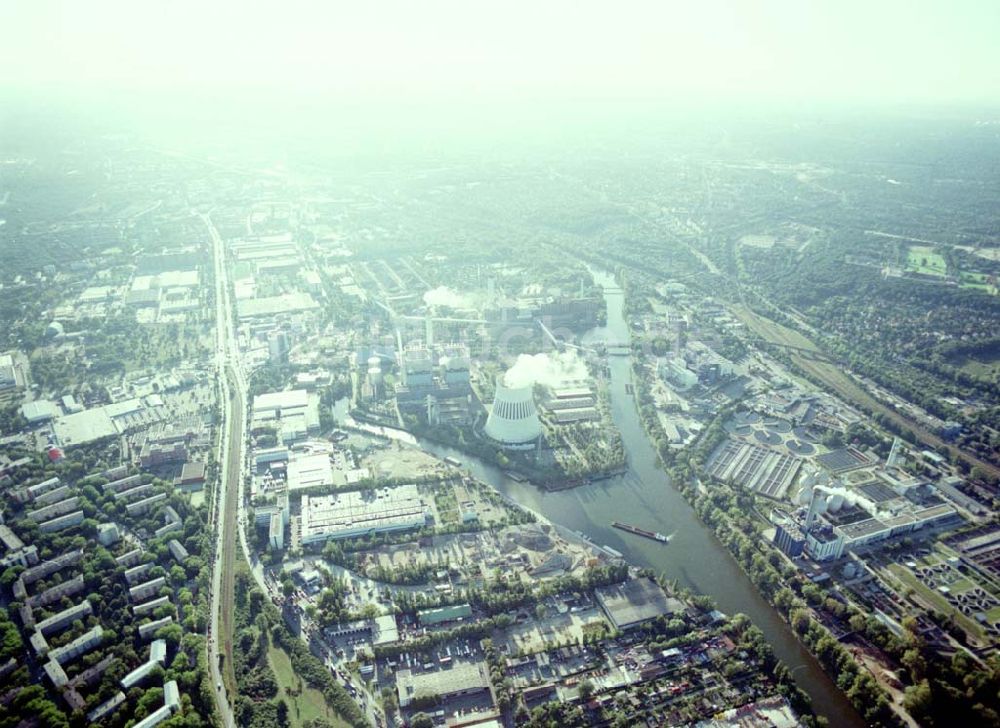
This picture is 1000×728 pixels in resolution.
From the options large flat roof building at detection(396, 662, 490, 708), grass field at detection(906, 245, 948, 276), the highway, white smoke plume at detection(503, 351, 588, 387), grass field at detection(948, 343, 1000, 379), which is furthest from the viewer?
grass field at detection(906, 245, 948, 276)

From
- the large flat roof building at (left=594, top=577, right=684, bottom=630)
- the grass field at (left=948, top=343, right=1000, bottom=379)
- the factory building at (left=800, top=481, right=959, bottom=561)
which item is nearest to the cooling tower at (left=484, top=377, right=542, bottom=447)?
the large flat roof building at (left=594, top=577, right=684, bottom=630)

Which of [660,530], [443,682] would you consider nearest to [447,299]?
[660,530]

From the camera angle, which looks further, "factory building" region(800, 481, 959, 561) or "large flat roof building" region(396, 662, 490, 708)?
"factory building" region(800, 481, 959, 561)

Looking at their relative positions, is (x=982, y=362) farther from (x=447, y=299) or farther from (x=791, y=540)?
(x=447, y=299)

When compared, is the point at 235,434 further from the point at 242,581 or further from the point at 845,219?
the point at 845,219

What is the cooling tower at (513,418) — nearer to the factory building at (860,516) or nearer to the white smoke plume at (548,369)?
the white smoke plume at (548,369)

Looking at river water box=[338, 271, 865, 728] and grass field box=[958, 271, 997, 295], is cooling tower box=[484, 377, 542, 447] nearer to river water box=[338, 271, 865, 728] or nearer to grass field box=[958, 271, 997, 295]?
river water box=[338, 271, 865, 728]
